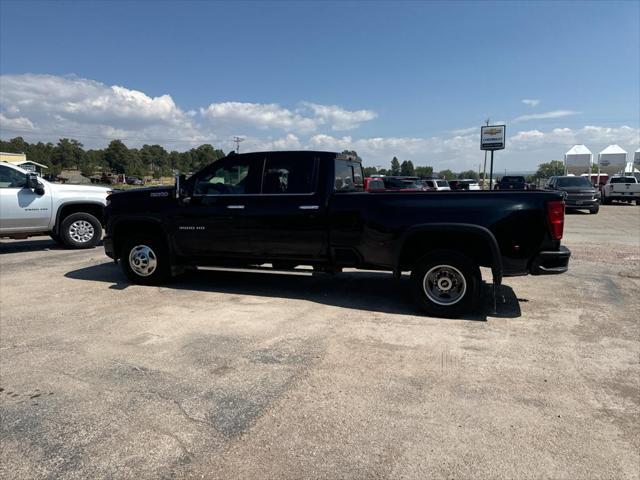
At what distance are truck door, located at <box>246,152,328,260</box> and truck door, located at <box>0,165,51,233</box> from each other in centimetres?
626

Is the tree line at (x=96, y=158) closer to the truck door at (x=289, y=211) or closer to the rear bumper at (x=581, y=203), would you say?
the rear bumper at (x=581, y=203)

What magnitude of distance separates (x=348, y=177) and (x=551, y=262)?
284cm

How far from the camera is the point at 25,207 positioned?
31.4 ft

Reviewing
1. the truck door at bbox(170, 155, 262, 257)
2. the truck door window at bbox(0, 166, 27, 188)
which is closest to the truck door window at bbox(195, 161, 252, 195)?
the truck door at bbox(170, 155, 262, 257)

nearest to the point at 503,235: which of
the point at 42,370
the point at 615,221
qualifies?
the point at 42,370

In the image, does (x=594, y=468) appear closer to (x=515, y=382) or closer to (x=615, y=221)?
(x=515, y=382)

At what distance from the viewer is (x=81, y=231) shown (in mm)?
10508

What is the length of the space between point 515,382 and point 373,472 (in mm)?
1694

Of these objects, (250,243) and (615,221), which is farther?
(615,221)

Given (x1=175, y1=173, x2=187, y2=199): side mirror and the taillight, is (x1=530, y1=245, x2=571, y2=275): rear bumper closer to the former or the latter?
the taillight

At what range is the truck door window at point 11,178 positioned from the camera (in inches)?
373

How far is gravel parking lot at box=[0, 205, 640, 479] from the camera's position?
265 cm

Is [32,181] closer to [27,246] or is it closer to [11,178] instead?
[11,178]

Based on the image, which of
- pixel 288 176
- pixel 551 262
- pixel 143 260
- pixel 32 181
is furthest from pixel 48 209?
pixel 551 262
